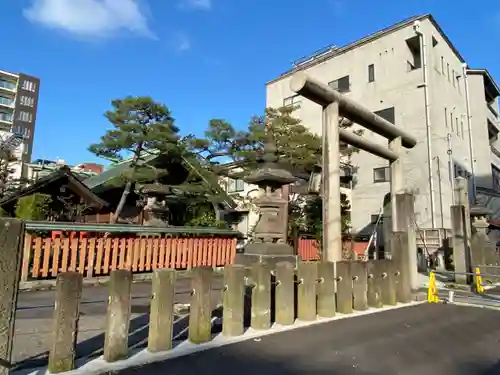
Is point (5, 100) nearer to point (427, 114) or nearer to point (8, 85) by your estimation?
point (8, 85)

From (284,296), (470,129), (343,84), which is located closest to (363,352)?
(284,296)

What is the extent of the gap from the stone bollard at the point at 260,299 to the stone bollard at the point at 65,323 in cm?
265

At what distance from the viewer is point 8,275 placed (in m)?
3.56

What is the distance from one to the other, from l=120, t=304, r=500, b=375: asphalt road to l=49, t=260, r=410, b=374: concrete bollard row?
411mm

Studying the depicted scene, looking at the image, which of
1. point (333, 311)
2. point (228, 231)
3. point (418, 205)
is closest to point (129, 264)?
point (228, 231)

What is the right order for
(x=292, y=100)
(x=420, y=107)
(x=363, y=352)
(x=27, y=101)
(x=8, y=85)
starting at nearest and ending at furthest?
(x=363, y=352) → (x=420, y=107) → (x=292, y=100) → (x=8, y=85) → (x=27, y=101)

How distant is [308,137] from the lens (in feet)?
67.3

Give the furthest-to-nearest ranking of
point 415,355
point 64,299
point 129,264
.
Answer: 1. point 129,264
2. point 415,355
3. point 64,299

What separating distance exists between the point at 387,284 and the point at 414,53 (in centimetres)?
2106

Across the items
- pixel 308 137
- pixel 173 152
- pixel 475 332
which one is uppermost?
pixel 308 137

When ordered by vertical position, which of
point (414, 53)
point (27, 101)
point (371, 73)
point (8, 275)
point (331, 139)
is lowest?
point (8, 275)

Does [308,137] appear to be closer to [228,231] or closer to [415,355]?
[228,231]

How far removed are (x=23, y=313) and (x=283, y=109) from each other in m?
18.5

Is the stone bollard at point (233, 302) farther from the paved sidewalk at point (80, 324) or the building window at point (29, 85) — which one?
the building window at point (29, 85)
